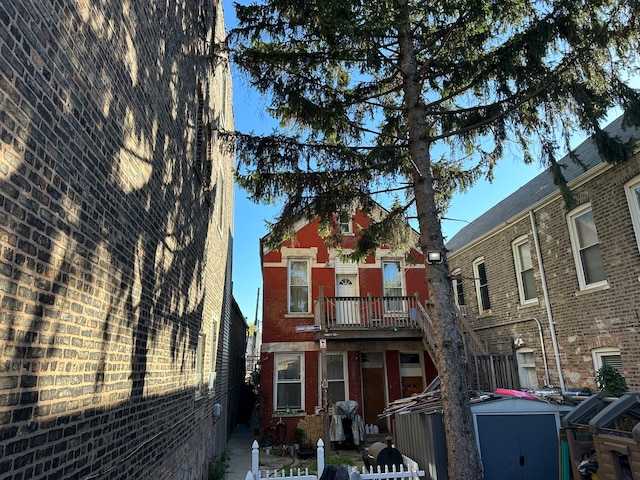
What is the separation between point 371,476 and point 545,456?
9.05ft

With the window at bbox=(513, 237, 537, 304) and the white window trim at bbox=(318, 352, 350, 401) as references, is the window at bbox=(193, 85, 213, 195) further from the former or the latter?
the window at bbox=(513, 237, 537, 304)

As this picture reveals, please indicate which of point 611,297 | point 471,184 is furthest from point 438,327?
point 611,297

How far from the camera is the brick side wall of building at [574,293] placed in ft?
27.5

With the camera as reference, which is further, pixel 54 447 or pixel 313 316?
pixel 313 316

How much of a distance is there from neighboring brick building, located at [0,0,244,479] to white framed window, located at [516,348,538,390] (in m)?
9.46

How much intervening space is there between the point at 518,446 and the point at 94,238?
22.2ft

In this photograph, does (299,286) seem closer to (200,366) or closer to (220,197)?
(220,197)

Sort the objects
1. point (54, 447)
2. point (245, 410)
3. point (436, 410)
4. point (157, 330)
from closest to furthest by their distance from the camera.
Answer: point (54, 447) < point (157, 330) < point (436, 410) < point (245, 410)

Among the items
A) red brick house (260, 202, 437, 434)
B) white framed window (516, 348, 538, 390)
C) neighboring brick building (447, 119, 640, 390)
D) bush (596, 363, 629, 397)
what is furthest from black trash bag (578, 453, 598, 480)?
red brick house (260, 202, 437, 434)

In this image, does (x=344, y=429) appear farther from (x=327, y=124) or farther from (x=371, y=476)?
(x=327, y=124)

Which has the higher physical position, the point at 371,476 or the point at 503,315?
the point at 503,315

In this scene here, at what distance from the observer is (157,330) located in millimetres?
5031

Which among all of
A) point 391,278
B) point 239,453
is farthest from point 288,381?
point 391,278

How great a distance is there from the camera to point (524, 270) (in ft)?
40.0
